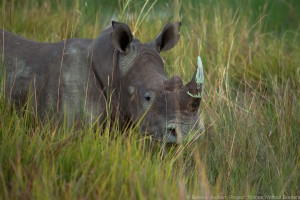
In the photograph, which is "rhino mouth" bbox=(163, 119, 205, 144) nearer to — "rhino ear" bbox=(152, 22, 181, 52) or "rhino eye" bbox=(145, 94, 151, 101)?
"rhino eye" bbox=(145, 94, 151, 101)

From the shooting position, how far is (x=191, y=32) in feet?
22.8

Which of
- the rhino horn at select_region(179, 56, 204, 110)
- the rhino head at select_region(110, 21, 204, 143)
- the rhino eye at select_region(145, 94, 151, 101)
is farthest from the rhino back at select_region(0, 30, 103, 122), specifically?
the rhino horn at select_region(179, 56, 204, 110)

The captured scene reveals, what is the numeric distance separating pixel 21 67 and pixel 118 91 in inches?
35.3

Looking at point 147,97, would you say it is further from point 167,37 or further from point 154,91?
point 167,37

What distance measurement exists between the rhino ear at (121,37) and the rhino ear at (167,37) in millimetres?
285

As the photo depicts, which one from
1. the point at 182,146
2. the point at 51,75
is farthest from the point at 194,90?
the point at 51,75

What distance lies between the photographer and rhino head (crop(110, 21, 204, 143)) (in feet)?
13.4

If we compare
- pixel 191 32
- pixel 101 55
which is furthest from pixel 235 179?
pixel 191 32

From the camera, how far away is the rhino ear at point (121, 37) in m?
4.47

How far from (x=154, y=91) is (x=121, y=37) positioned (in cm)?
59

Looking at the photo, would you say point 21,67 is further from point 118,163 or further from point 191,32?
point 191,32

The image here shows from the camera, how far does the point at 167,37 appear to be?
16.1 feet

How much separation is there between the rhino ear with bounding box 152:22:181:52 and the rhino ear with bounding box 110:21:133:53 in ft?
0.94

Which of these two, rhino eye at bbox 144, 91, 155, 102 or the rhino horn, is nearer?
the rhino horn
